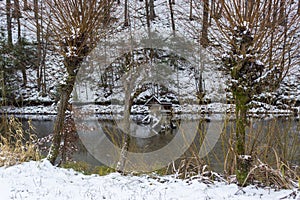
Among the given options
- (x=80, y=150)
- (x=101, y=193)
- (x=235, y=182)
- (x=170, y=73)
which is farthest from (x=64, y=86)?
(x=170, y=73)

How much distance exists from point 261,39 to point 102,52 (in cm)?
382

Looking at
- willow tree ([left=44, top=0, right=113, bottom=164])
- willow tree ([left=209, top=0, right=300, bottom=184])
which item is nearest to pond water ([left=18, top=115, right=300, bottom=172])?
willow tree ([left=209, top=0, right=300, bottom=184])

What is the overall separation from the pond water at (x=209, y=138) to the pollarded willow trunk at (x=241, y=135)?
23 centimetres

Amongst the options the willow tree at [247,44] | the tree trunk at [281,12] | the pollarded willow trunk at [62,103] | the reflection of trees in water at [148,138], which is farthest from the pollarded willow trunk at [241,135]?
the reflection of trees in water at [148,138]

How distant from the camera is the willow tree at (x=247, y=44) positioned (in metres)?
3.19

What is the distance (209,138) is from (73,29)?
2.79 m

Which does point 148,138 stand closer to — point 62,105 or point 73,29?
point 62,105

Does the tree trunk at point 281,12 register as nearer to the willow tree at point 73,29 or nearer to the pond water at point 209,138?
the pond water at point 209,138

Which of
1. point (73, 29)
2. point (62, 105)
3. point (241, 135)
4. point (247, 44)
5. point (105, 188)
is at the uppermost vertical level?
point (73, 29)

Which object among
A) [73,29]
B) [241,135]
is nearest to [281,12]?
[241,135]

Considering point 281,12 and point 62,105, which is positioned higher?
point 281,12

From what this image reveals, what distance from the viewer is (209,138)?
17.0ft

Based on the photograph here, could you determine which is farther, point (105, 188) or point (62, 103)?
point (62, 103)

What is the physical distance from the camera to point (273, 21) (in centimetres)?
320
